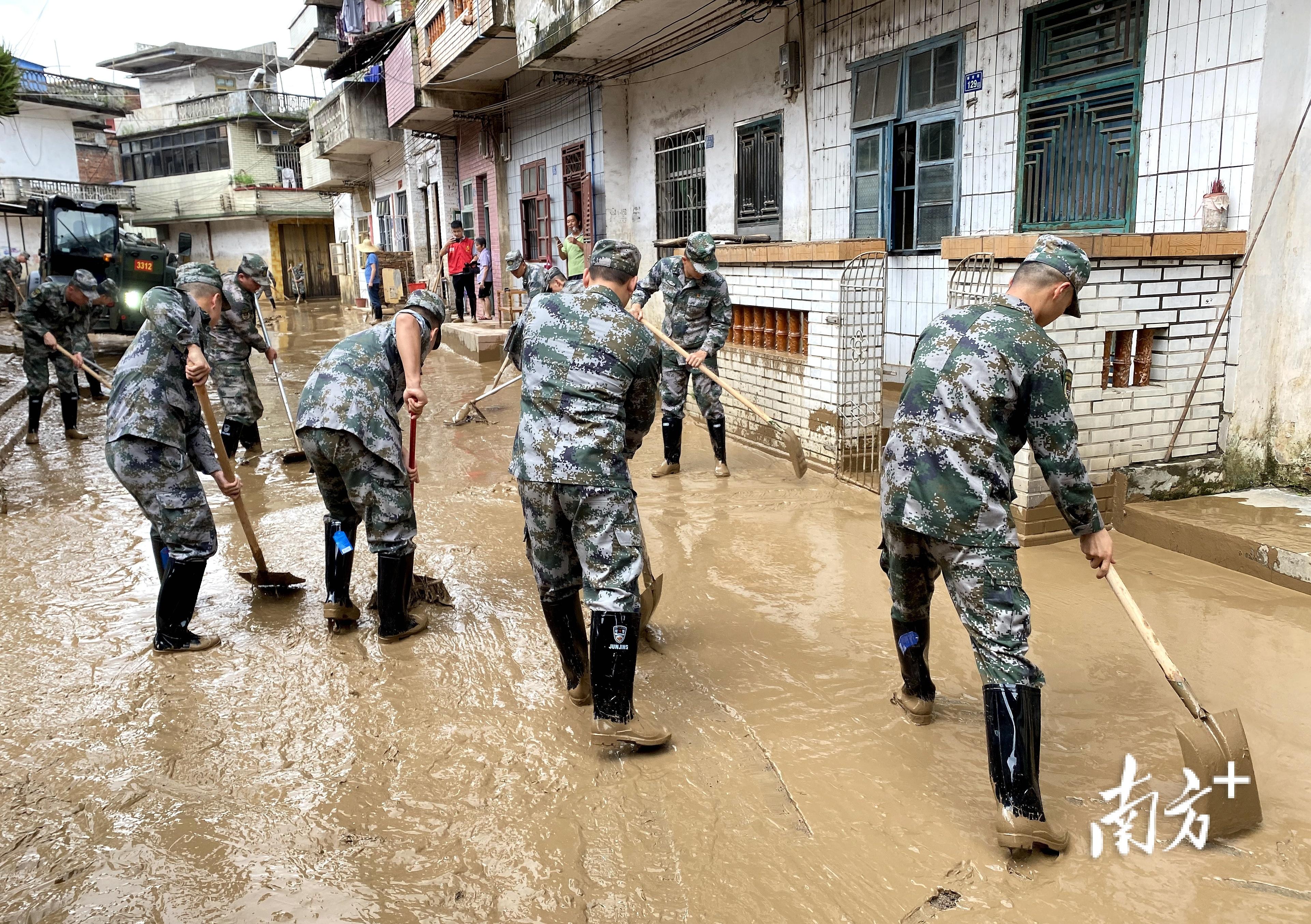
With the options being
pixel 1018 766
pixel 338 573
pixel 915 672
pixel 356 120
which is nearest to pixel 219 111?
pixel 356 120

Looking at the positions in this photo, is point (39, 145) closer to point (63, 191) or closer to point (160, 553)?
point (63, 191)

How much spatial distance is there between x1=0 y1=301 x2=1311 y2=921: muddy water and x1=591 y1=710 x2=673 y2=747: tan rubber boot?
0.28 ft

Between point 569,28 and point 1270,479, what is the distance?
850 cm

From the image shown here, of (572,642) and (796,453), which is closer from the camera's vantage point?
(572,642)

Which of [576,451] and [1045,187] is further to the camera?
[1045,187]

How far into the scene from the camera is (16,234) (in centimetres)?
3194

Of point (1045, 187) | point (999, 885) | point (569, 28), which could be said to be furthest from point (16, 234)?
point (999, 885)

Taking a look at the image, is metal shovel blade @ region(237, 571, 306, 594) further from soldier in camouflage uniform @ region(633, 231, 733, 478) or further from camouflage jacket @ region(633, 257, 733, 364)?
camouflage jacket @ region(633, 257, 733, 364)

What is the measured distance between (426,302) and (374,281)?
56.8 ft

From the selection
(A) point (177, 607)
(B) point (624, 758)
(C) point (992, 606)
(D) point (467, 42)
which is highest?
(D) point (467, 42)

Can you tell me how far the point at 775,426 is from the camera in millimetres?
6793

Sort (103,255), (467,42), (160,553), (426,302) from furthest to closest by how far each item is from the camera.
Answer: (103,255), (467,42), (160,553), (426,302)

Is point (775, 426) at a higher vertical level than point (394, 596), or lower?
higher

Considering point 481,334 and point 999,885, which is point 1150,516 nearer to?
point 999,885
